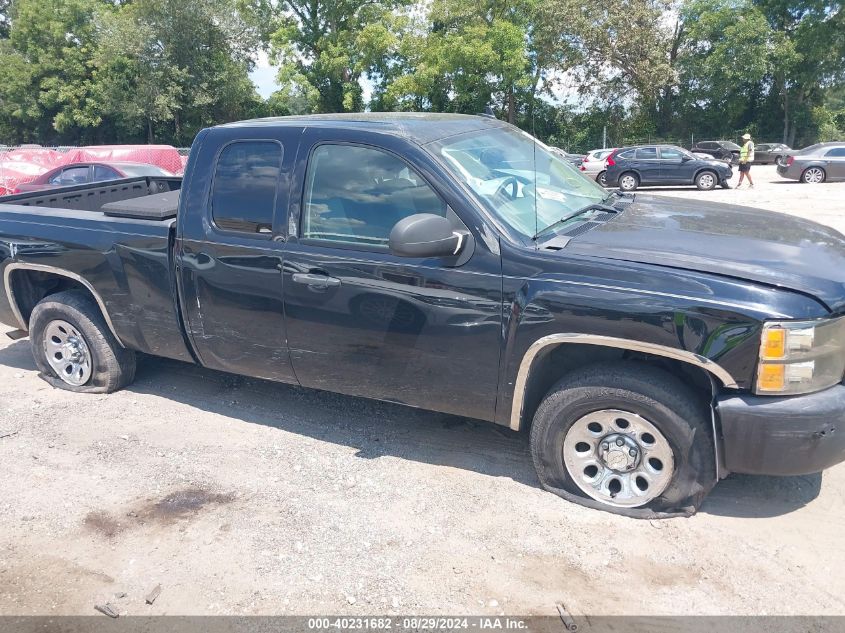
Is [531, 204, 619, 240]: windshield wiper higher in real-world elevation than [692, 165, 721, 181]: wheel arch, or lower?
higher

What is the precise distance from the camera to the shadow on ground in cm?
382

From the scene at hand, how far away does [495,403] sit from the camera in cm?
380

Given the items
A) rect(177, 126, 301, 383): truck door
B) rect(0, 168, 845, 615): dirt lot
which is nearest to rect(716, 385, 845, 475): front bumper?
rect(0, 168, 845, 615): dirt lot

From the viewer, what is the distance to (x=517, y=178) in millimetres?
4145

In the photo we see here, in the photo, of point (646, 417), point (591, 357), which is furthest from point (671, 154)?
point (646, 417)

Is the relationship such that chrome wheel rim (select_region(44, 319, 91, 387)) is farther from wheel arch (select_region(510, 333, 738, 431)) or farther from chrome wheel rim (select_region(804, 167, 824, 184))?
chrome wheel rim (select_region(804, 167, 824, 184))

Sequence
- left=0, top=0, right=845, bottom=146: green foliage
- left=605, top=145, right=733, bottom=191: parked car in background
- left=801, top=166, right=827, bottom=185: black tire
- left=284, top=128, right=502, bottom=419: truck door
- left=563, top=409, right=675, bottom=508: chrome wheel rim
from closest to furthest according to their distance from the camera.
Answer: left=563, top=409, right=675, bottom=508: chrome wheel rim < left=284, top=128, right=502, bottom=419: truck door < left=801, top=166, right=827, bottom=185: black tire < left=605, top=145, right=733, bottom=191: parked car in background < left=0, top=0, right=845, bottom=146: green foliage

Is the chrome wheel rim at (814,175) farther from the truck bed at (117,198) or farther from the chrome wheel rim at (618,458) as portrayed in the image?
the chrome wheel rim at (618,458)

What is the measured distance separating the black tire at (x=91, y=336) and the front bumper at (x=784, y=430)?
414 cm

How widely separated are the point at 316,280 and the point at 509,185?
121 cm

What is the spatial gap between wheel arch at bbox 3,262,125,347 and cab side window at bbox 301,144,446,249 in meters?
2.19

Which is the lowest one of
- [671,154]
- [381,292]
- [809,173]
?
[381,292]

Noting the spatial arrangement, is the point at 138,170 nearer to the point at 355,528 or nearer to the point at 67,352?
the point at 67,352

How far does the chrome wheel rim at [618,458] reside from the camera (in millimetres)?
3508
